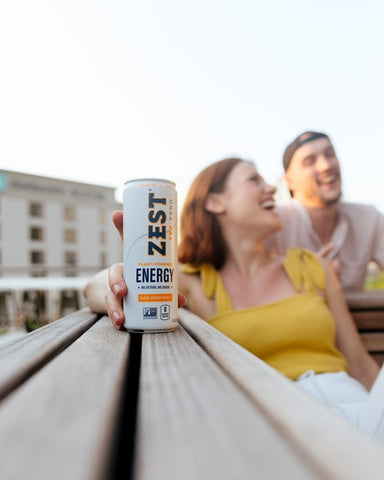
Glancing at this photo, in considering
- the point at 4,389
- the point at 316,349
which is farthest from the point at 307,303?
the point at 4,389

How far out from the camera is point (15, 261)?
101 ft

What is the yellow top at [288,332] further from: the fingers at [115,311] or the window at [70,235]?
the window at [70,235]

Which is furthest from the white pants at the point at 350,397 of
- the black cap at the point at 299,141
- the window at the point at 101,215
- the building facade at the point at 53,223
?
the window at the point at 101,215

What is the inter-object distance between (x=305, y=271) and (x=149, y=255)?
100 centimetres

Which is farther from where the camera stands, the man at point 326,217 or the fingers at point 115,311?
the man at point 326,217

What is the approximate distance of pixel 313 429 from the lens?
235 millimetres

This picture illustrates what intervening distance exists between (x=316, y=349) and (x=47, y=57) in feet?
29.4

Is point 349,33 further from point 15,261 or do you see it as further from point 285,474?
point 15,261

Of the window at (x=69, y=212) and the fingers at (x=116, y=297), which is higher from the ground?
the window at (x=69, y=212)

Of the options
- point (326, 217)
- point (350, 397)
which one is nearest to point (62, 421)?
point (350, 397)

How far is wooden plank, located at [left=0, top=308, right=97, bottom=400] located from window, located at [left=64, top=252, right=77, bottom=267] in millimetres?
34614

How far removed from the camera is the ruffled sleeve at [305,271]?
146cm

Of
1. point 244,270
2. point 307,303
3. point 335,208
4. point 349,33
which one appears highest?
point 349,33

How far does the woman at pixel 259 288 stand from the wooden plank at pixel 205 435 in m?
0.93
